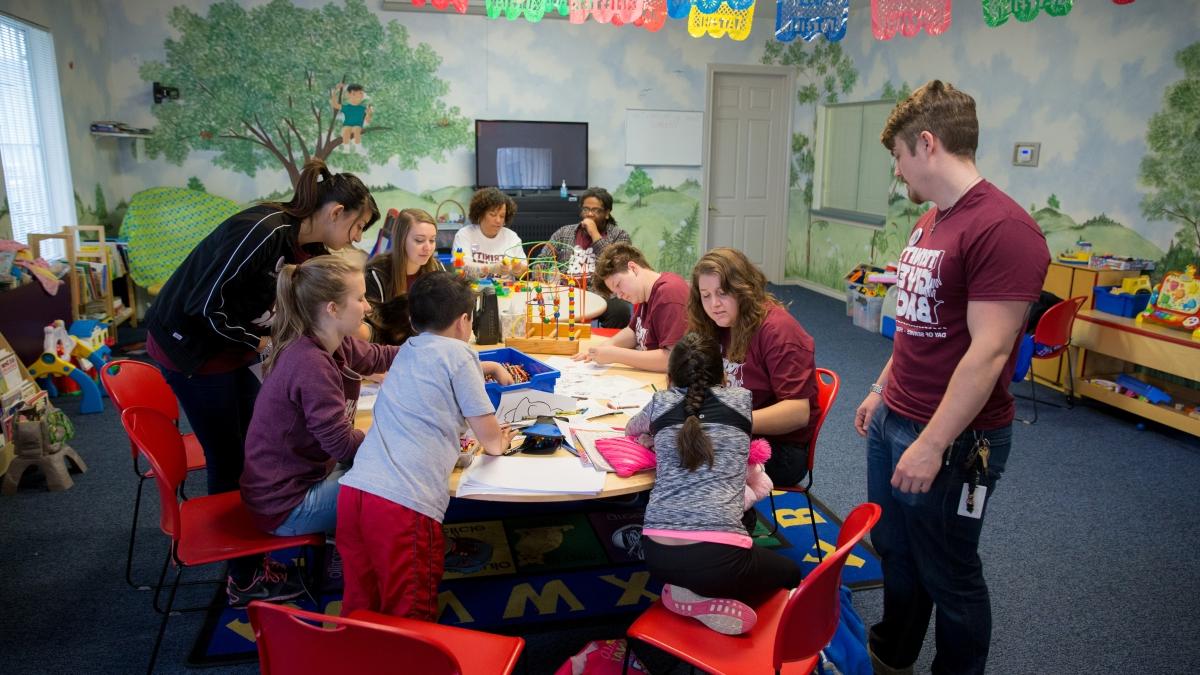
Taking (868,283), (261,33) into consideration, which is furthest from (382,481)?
(261,33)

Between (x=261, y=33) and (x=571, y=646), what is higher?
(x=261, y=33)

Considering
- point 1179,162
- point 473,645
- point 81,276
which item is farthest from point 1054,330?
point 81,276

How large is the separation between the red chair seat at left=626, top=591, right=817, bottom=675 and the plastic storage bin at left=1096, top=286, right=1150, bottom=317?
406 centimetres

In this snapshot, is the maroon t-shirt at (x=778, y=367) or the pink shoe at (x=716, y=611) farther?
the maroon t-shirt at (x=778, y=367)

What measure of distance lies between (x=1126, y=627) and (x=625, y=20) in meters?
3.60

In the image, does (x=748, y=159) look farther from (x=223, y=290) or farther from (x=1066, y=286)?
(x=223, y=290)

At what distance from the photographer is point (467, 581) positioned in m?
2.79

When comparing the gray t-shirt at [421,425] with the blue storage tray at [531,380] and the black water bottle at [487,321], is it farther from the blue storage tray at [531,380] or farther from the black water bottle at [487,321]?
the black water bottle at [487,321]

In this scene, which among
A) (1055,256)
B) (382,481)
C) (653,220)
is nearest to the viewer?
(382,481)

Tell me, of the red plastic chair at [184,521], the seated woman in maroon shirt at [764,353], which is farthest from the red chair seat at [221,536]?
the seated woman in maroon shirt at [764,353]

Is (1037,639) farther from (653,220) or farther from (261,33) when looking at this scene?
(261,33)

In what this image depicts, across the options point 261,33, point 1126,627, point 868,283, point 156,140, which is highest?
point 261,33

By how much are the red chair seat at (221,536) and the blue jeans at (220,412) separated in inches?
6.3

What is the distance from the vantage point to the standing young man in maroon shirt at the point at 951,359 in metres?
1.65
